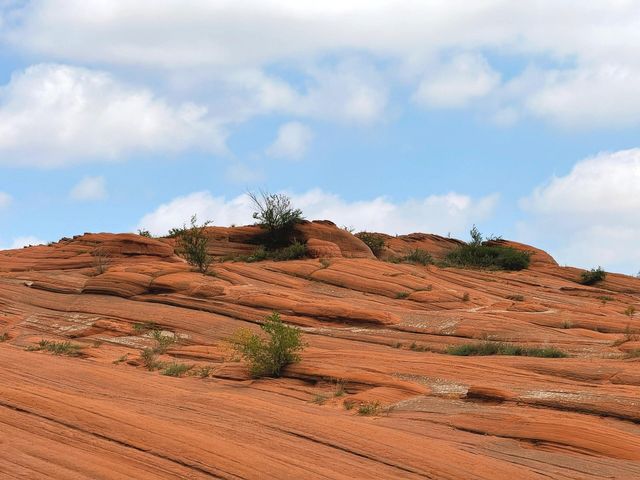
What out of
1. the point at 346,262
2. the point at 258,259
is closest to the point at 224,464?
the point at 346,262

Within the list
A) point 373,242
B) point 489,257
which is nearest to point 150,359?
point 373,242

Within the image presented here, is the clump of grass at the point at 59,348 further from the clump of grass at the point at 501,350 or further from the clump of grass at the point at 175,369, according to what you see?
the clump of grass at the point at 501,350

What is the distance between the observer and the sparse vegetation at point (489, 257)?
43406 mm

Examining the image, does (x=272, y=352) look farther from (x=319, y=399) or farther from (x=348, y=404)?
(x=348, y=404)

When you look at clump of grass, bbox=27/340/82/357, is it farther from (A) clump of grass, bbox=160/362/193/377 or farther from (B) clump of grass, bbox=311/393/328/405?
(B) clump of grass, bbox=311/393/328/405

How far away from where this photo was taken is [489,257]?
147 ft

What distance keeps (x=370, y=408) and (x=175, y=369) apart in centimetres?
563

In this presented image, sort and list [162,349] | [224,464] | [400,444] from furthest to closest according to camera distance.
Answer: [162,349] → [400,444] → [224,464]

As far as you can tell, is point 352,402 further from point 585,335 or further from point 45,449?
point 585,335

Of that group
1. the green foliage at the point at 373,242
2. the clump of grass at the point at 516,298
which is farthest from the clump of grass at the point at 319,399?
the green foliage at the point at 373,242

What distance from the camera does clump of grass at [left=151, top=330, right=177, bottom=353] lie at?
66.7 feet

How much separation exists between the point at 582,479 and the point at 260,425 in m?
4.46

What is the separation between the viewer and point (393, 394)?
14305 millimetres

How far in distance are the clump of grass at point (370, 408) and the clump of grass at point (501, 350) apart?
5581 millimetres
